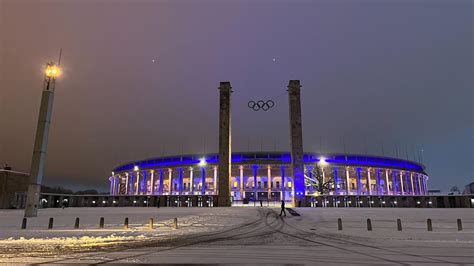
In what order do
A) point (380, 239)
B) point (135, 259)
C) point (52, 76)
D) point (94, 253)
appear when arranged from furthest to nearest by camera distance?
point (52, 76), point (380, 239), point (94, 253), point (135, 259)

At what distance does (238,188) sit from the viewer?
8788cm

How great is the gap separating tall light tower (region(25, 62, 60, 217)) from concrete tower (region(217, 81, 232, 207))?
1131 inches

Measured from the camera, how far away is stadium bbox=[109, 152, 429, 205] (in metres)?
83.5

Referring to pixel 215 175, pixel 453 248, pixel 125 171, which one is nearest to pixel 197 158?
pixel 215 175

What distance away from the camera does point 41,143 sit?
29.1 meters

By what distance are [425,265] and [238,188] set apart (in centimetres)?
8026

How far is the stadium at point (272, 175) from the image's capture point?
83500 mm

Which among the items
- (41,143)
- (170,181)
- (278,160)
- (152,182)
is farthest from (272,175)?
(41,143)

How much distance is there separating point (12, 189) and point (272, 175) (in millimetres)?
62065

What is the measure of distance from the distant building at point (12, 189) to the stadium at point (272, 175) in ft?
93.6

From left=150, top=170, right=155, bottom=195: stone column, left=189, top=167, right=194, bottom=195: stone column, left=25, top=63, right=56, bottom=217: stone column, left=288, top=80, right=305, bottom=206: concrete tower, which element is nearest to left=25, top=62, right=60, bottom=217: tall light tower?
left=25, top=63, right=56, bottom=217: stone column

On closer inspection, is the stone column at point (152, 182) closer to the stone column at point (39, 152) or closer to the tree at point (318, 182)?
the tree at point (318, 182)

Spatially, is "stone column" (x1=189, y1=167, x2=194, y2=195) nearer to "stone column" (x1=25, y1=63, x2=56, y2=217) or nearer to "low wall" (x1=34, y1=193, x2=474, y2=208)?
"low wall" (x1=34, y1=193, x2=474, y2=208)

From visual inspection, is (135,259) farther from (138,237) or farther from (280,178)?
(280,178)
